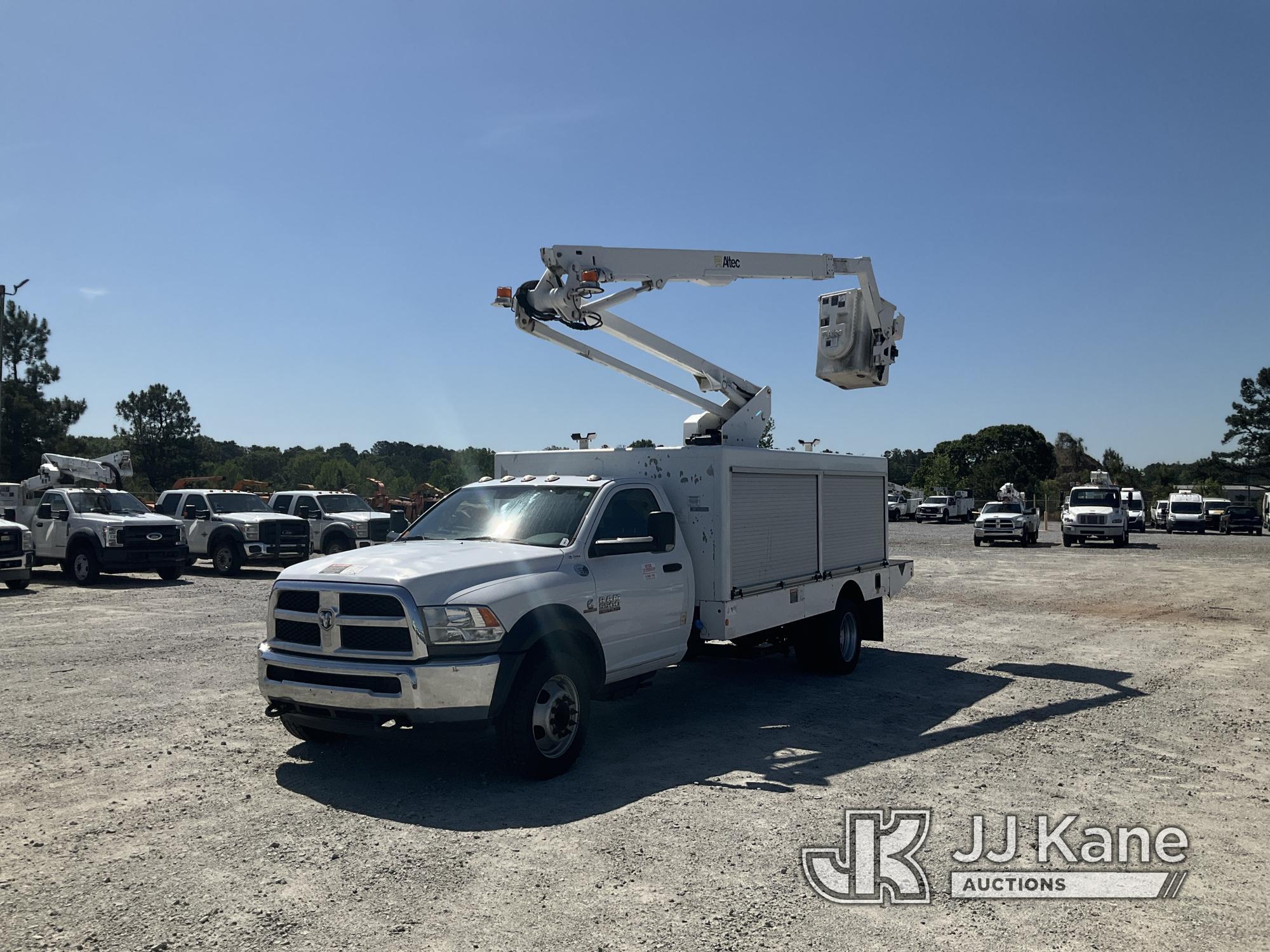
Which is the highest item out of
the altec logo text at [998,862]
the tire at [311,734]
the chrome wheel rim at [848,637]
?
the chrome wheel rim at [848,637]

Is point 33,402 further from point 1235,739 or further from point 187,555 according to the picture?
point 1235,739

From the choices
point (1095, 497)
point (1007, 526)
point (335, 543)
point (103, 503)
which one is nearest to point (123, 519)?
point (103, 503)

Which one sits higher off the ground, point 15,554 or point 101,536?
point 101,536

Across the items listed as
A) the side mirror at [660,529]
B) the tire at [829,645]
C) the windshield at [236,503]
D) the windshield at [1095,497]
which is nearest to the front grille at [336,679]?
the side mirror at [660,529]

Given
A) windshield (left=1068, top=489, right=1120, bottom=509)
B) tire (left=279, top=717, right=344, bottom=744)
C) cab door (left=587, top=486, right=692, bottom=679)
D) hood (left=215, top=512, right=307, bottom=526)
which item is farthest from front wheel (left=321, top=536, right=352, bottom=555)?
windshield (left=1068, top=489, right=1120, bottom=509)

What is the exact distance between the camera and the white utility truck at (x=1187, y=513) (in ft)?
157

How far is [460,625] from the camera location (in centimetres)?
575

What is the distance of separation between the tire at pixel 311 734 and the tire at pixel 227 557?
16.3 metres

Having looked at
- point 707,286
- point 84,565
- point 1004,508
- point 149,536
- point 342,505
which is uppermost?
point 707,286

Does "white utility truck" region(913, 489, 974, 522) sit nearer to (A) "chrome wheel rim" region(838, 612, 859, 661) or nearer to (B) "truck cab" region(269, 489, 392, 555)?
(B) "truck cab" region(269, 489, 392, 555)

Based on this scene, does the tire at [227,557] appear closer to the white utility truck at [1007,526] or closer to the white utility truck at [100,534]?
the white utility truck at [100,534]

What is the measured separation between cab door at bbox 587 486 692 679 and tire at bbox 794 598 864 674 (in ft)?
8.40

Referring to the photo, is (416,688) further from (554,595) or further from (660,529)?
(660,529)

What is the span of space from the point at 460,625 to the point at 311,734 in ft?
5.89
